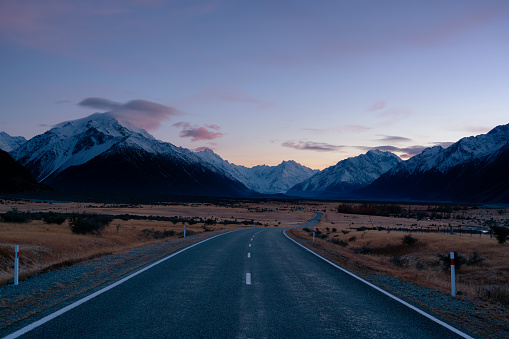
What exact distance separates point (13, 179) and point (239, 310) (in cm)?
17674

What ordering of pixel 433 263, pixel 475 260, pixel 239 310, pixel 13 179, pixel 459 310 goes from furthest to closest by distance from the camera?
pixel 13 179 < pixel 433 263 < pixel 475 260 < pixel 459 310 < pixel 239 310

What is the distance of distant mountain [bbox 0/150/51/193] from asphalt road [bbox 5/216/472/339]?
161m

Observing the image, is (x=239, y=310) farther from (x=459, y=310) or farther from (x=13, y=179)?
(x=13, y=179)

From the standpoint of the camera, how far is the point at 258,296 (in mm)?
9375

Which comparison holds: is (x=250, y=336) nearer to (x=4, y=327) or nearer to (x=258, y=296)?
(x=258, y=296)

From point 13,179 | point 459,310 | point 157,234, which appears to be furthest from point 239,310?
point 13,179

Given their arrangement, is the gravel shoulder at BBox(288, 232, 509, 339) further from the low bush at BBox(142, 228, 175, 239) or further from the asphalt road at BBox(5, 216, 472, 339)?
the low bush at BBox(142, 228, 175, 239)

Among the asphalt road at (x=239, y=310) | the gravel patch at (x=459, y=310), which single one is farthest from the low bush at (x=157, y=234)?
the gravel patch at (x=459, y=310)

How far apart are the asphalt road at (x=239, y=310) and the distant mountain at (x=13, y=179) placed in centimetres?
16100

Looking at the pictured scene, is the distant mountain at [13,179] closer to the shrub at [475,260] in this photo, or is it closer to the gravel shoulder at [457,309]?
the shrub at [475,260]

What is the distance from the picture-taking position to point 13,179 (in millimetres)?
155750

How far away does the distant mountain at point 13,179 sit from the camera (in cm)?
14962

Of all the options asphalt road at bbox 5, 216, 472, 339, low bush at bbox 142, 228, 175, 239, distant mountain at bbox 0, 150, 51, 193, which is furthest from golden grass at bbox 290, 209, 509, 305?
distant mountain at bbox 0, 150, 51, 193

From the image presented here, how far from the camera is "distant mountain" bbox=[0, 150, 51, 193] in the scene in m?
150
